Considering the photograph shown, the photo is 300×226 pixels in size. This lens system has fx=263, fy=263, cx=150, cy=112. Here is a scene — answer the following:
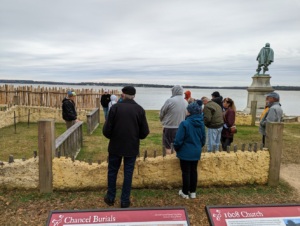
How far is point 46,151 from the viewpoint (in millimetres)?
4461

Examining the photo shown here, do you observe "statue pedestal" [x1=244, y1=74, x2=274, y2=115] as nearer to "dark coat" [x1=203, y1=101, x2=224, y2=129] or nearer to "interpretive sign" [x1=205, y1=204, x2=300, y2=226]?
"dark coat" [x1=203, y1=101, x2=224, y2=129]

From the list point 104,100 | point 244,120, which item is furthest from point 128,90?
point 244,120

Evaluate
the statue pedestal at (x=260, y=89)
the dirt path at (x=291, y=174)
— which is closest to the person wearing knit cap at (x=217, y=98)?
the dirt path at (x=291, y=174)

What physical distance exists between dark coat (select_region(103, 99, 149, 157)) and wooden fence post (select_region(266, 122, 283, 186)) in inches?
107

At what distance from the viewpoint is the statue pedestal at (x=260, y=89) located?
1644cm

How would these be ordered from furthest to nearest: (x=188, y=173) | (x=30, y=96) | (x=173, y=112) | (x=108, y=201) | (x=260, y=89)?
(x=260, y=89) → (x=30, y=96) → (x=173, y=112) → (x=188, y=173) → (x=108, y=201)

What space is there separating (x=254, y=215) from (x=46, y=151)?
138 inches

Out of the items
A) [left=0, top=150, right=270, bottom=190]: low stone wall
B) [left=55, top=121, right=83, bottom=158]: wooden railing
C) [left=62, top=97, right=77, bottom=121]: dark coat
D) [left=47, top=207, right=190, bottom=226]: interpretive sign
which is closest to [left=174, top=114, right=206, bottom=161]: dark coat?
[left=0, top=150, right=270, bottom=190]: low stone wall

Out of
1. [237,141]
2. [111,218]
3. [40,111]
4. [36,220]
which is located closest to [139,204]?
[36,220]

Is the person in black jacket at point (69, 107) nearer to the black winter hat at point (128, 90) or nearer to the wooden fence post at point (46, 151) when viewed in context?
the wooden fence post at point (46, 151)

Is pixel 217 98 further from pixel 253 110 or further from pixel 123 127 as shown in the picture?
pixel 253 110

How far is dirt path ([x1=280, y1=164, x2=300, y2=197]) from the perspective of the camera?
5.35m

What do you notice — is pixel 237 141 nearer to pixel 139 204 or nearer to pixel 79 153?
pixel 79 153

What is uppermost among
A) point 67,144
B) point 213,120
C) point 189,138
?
point 213,120
